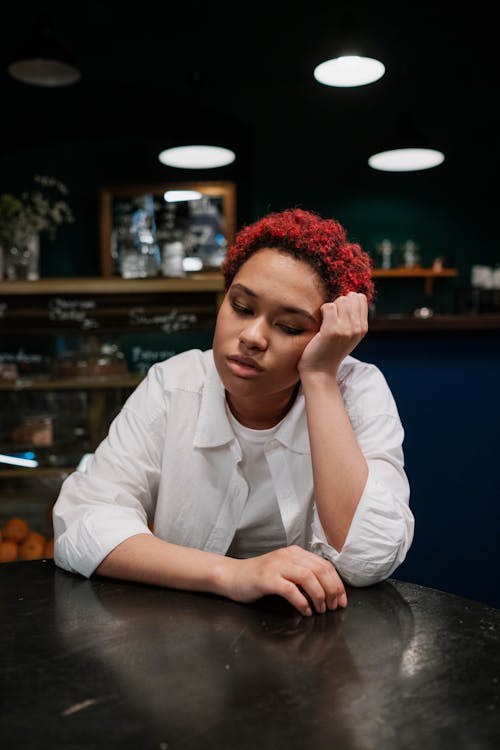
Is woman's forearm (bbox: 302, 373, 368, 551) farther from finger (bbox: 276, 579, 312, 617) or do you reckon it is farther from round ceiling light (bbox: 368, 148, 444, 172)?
round ceiling light (bbox: 368, 148, 444, 172)

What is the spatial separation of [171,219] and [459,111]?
8.66 ft

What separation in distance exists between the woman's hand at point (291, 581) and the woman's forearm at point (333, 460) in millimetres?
155

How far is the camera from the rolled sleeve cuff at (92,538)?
117 cm

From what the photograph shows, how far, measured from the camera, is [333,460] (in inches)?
49.0

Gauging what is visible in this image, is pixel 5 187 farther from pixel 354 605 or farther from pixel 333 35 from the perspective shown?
pixel 354 605

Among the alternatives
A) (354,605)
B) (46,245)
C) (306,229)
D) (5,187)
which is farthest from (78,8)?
(354,605)

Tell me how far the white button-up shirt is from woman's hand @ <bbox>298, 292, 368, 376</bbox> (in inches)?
5.2

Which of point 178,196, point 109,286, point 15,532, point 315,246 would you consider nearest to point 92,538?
point 315,246

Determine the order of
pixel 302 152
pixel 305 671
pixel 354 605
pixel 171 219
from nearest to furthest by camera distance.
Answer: pixel 305 671 → pixel 354 605 → pixel 171 219 → pixel 302 152

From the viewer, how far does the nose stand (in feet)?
4.17

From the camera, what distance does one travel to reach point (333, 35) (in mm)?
4902

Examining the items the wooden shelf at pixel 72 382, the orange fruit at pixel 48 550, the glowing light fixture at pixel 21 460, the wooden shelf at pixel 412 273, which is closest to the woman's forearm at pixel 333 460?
the orange fruit at pixel 48 550

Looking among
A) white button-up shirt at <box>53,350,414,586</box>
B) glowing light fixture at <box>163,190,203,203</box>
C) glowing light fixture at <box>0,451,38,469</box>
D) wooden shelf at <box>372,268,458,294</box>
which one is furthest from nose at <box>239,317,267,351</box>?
wooden shelf at <box>372,268,458,294</box>

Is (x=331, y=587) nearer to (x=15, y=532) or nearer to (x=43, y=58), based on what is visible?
(x=15, y=532)
